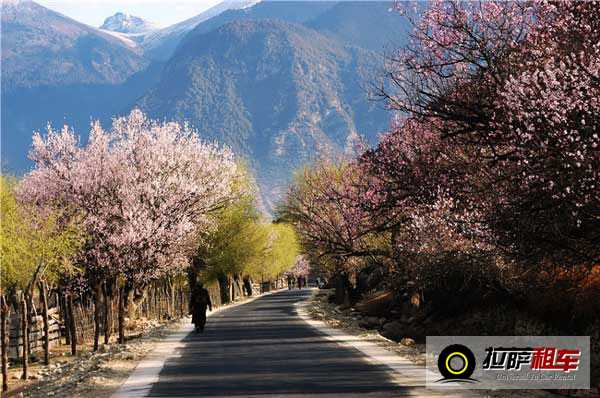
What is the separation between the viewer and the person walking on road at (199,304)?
3725 centimetres

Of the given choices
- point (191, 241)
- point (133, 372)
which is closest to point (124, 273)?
point (191, 241)

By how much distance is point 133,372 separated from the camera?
2244 cm

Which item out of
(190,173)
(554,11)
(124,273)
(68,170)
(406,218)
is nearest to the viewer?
(554,11)

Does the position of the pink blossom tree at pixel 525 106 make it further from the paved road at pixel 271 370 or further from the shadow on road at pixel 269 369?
the shadow on road at pixel 269 369

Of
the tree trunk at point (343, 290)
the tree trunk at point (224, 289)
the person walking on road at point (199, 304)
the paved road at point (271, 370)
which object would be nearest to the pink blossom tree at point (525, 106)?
the paved road at point (271, 370)

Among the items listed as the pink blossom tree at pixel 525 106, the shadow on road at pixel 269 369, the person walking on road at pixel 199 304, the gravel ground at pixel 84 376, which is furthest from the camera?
the person walking on road at pixel 199 304

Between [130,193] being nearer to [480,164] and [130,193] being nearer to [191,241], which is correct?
[191,241]

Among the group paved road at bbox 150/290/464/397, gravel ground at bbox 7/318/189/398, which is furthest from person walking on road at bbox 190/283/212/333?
paved road at bbox 150/290/464/397

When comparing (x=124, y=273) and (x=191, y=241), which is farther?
(x=191, y=241)

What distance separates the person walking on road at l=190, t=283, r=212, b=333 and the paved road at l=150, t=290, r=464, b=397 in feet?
11.5

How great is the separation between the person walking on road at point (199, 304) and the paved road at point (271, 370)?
352 cm

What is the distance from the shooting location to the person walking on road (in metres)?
37.2

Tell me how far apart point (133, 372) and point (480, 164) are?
9738 mm

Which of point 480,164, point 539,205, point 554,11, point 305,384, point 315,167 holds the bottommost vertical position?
point 305,384
